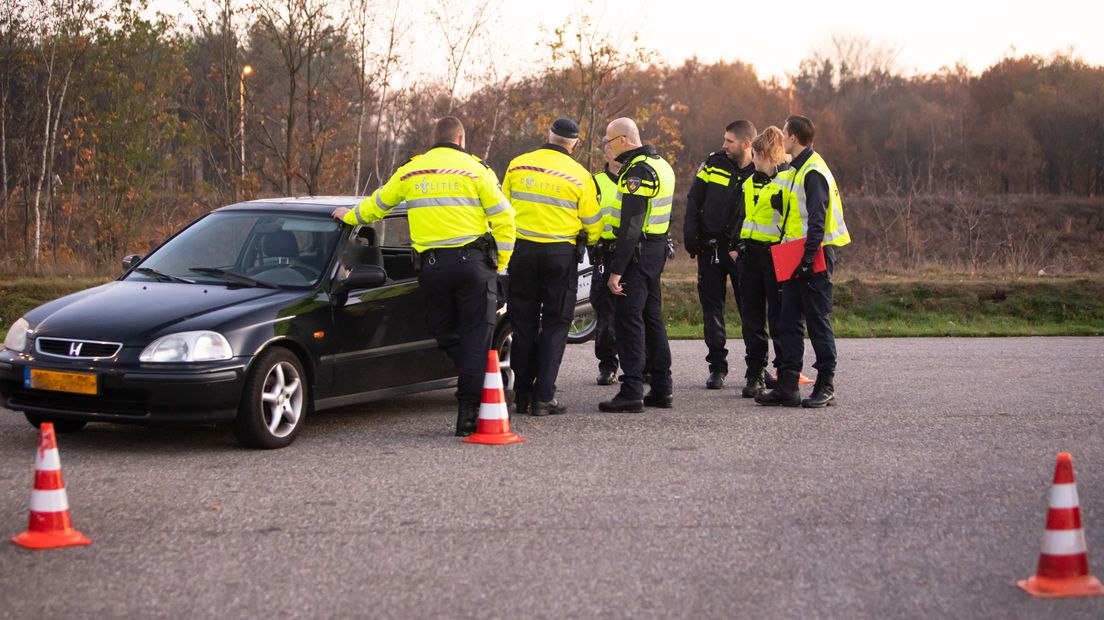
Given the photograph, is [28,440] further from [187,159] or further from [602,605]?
[187,159]

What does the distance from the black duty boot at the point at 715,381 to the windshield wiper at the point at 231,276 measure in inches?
159

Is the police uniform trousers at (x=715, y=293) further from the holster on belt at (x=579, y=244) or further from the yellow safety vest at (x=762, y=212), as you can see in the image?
the holster on belt at (x=579, y=244)

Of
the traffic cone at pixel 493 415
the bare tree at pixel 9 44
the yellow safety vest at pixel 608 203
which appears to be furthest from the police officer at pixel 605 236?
the bare tree at pixel 9 44

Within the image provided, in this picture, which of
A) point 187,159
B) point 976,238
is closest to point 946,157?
point 976,238

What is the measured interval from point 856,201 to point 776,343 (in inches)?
1416

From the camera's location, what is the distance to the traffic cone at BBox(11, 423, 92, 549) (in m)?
5.35

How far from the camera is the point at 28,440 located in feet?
25.9

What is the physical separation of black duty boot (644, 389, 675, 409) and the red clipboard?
1204mm

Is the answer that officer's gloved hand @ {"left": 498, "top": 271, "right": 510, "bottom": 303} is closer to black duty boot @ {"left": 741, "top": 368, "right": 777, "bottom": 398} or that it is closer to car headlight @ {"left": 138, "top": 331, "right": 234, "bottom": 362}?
black duty boot @ {"left": 741, "top": 368, "right": 777, "bottom": 398}

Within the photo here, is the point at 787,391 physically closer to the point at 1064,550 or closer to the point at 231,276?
the point at 231,276

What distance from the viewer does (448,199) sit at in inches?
318

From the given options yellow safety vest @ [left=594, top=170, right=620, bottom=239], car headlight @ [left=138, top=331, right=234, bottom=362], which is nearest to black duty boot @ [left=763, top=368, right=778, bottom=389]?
yellow safety vest @ [left=594, top=170, right=620, bottom=239]

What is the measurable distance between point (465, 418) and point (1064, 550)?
Result: 416cm

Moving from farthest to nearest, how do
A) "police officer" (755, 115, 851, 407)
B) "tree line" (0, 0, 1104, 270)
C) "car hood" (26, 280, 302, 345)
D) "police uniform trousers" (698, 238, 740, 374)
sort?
"tree line" (0, 0, 1104, 270) < "police uniform trousers" (698, 238, 740, 374) < "police officer" (755, 115, 851, 407) < "car hood" (26, 280, 302, 345)
